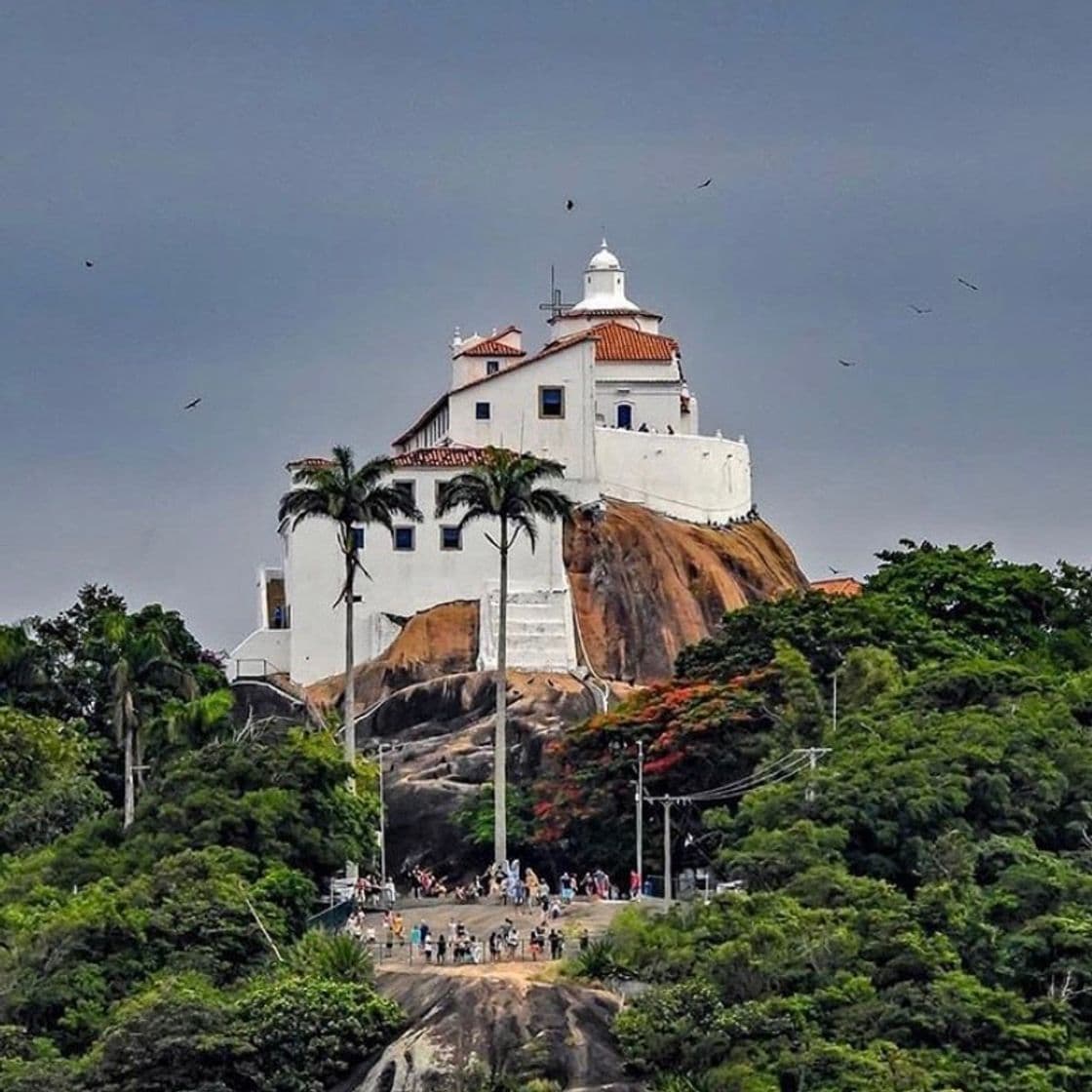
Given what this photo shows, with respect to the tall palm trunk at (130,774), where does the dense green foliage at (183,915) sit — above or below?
below

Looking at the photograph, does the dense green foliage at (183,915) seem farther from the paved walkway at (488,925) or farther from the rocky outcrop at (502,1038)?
the paved walkway at (488,925)

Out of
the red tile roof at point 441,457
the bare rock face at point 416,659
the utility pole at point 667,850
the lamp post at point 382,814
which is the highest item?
the red tile roof at point 441,457

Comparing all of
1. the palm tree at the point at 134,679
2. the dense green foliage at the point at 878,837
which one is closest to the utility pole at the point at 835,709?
the dense green foliage at the point at 878,837

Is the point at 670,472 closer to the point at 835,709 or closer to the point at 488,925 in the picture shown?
the point at 835,709

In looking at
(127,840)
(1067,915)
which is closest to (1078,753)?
(1067,915)

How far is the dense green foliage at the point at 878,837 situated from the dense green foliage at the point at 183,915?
6.33 m

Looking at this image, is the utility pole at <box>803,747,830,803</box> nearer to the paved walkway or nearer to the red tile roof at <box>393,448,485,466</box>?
the paved walkway

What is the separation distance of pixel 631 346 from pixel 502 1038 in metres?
47.4

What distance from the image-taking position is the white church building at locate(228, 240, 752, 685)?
10775 cm

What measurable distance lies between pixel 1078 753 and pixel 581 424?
30.2 metres

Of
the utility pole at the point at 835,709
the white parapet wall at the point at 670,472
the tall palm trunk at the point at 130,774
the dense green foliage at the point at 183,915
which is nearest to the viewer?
the dense green foliage at the point at 183,915

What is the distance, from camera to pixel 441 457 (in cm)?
10844

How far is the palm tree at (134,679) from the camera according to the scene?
9281 cm

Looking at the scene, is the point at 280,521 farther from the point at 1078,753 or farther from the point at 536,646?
the point at 1078,753
